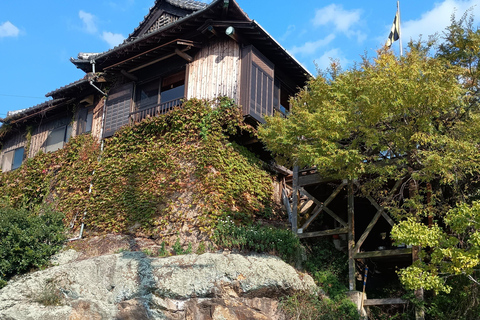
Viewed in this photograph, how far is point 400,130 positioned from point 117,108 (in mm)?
10081

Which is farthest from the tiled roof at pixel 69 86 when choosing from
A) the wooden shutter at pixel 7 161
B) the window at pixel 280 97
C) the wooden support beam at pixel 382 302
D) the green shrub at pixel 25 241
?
the wooden support beam at pixel 382 302

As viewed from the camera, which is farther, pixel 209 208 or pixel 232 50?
pixel 232 50

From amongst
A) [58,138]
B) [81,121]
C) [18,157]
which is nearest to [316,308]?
[81,121]

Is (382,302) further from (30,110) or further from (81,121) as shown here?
(30,110)

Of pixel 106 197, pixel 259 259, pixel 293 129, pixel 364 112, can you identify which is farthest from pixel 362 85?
pixel 106 197

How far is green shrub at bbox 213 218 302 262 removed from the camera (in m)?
12.7

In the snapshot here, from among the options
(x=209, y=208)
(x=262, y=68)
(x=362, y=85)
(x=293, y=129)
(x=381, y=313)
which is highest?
(x=262, y=68)

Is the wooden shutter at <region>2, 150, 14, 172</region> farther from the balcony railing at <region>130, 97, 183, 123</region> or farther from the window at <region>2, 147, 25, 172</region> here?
the balcony railing at <region>130, 97, 183, 123</region>

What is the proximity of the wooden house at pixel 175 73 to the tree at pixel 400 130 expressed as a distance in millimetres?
2490

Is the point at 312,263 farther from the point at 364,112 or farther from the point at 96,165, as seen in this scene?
the point at 96,165

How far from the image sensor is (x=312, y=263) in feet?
43.9

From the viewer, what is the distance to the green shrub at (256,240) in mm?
12719

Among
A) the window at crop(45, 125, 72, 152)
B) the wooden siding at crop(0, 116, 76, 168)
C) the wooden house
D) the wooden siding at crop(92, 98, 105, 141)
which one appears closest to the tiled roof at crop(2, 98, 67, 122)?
the wooden house

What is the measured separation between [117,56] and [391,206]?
10.3 m
